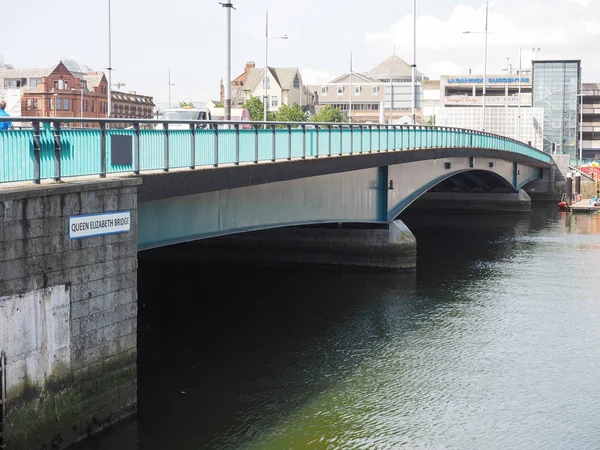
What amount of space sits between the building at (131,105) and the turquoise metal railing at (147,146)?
Answer: 84.2m

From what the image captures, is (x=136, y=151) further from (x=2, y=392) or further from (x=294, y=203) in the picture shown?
(x=294, y=203)

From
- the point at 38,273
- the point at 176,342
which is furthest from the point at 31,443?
the point at 176,342

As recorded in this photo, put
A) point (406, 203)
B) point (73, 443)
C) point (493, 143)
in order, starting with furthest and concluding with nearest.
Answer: point (493, 143)
point (406, 203)
point (73, 443)

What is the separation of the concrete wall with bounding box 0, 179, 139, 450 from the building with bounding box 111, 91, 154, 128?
94.0 meters

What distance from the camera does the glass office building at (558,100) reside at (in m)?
112

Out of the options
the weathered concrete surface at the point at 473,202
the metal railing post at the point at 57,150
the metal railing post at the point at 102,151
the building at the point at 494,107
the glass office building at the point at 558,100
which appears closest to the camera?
the metal railing post at the point at 57,150

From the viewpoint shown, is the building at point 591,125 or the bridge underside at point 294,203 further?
the building at point 591,125

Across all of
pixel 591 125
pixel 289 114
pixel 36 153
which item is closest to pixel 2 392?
pixel 36 153

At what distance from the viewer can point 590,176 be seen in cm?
7575

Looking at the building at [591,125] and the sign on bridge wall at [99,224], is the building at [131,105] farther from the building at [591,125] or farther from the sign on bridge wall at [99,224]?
the sign on bridge wall at [99,224]

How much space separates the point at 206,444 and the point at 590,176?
6663cm

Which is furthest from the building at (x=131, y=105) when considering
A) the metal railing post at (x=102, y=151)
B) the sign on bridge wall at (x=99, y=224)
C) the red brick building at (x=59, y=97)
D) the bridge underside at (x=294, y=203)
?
the sign on bridge wall at (x=99, y=224)

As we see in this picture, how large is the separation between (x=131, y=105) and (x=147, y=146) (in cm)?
10032

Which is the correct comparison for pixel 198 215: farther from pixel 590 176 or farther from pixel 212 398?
pixel 590 176
